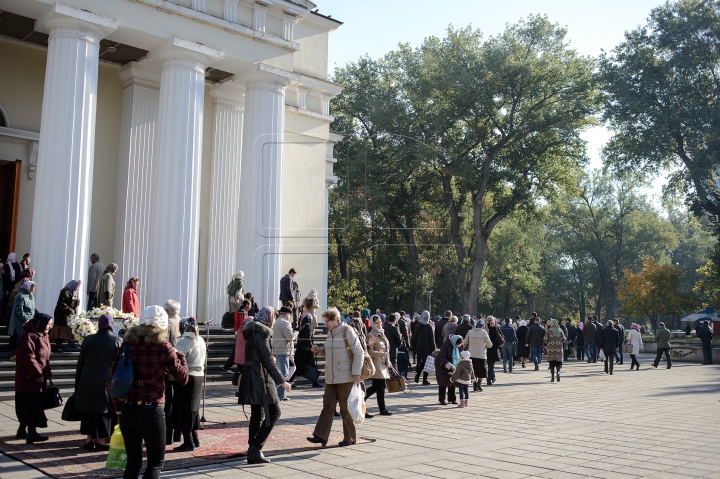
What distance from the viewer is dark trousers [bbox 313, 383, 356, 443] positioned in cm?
852

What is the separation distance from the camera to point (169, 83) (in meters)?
17.5

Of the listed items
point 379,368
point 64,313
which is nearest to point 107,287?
point 64,313

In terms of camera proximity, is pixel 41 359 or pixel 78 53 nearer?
pixel 41 359

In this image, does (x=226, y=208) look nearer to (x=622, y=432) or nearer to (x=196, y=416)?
(x=196, y=416)

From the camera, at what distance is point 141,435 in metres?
5.61

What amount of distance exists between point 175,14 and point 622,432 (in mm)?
14926

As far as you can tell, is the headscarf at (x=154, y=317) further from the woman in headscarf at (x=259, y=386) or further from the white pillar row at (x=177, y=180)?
the white pillar row at (x=177, y=180)

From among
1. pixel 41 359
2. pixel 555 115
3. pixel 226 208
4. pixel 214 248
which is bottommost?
pixel 41 359

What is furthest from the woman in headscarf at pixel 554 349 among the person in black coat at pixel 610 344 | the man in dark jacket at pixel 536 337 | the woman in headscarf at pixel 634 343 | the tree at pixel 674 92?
the tree at pixel 674 92

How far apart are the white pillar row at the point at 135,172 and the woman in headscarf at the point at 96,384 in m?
11.0

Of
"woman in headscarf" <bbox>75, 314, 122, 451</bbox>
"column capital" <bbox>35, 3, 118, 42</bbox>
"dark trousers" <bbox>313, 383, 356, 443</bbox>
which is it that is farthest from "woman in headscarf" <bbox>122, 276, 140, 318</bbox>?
"dark trousers" <bbox>313, 383, 356, 443</bbox>

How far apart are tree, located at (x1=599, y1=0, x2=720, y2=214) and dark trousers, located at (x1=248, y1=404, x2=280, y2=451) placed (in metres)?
33.9

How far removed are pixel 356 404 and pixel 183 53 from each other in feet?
40.7

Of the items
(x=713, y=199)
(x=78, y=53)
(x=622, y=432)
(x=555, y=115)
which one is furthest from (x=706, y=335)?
(x=78, y=53)
